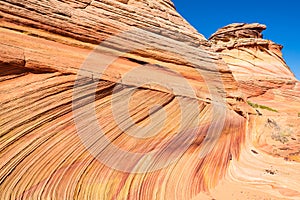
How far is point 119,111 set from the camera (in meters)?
8.06

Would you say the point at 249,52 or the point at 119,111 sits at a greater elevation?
the point at 249,52

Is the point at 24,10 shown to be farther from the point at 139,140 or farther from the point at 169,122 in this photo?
the point at 169,122

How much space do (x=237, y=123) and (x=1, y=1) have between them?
10098mm

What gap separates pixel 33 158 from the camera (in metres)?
6.26

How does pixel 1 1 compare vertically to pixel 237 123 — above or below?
above

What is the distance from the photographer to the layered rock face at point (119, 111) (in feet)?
21.0

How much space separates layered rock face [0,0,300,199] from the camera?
21.0 ft

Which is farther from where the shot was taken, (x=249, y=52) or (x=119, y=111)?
(x=249, y=52)

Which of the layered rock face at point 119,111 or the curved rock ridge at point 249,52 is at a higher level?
the curved rock ridge at point 249,52

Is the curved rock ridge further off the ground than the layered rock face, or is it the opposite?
the curved rock ridge

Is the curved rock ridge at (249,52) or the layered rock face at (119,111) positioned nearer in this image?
the layered rock face at (119,111)

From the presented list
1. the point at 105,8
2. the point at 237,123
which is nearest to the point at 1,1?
the point at 105,8

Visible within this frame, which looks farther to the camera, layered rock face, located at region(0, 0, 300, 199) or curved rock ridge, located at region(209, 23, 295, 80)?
curved rock ridge, located at region(209, 23, 295, 80)

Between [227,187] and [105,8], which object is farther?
[227,187]
